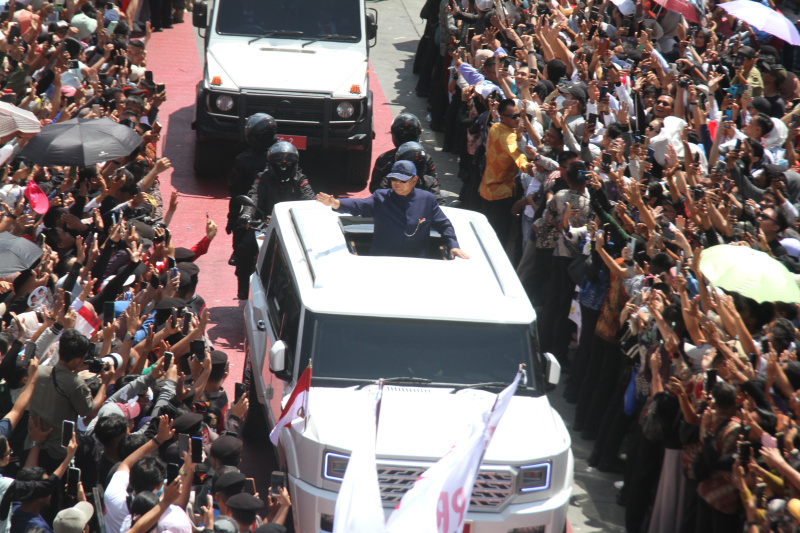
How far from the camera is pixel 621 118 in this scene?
10.2 metres

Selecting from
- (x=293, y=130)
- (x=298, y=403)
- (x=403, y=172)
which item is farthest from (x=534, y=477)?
(x=293, y=130)

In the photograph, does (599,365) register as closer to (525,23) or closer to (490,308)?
(490,308)

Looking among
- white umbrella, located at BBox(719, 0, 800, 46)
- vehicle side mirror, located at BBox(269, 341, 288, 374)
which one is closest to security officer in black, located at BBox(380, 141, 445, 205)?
white umbrella, located at BBox(719, 0, 800, 46)

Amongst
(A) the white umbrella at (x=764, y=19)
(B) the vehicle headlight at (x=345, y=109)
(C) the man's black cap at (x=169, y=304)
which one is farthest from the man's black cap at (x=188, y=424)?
(B) the vehicle headlight at (x=345, y=109)

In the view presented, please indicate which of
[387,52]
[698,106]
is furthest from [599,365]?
[387,52]

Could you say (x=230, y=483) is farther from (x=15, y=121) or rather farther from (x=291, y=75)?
(x=291, y=75)

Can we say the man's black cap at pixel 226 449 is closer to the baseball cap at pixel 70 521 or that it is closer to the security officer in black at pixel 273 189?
the baseball cap at pixel 70 521

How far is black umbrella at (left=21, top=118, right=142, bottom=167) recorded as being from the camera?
9.06 meters

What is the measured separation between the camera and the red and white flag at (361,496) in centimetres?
435

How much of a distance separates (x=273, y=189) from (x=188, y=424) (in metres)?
4.39

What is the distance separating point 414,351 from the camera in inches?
266

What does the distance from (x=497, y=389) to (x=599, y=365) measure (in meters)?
2.37

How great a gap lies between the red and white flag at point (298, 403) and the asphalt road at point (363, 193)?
1.36 metres

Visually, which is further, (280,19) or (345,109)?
(280,19)
